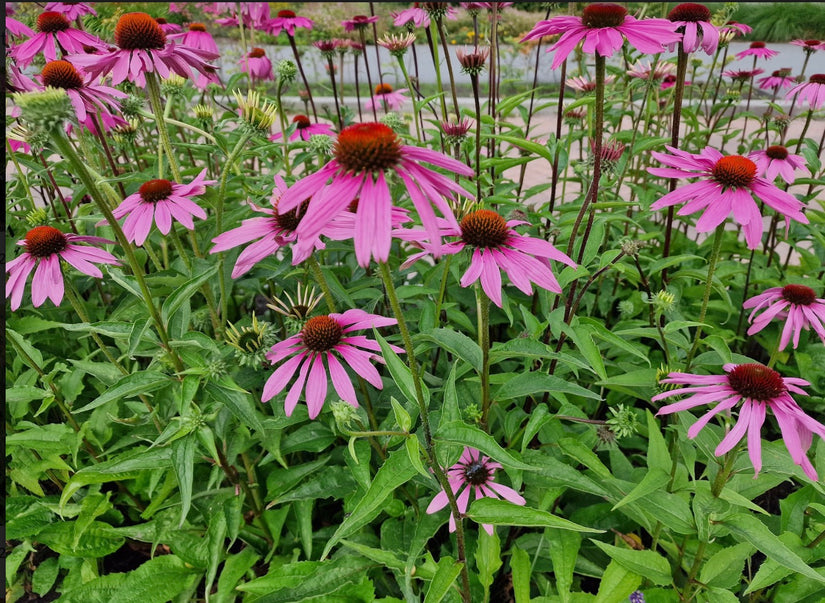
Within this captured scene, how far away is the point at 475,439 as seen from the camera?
61 cm

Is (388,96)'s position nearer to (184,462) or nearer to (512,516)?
(184,462)

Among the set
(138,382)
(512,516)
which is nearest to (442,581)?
(512,516)

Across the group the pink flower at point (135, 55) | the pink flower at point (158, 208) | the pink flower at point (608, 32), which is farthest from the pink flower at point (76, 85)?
the pink flower at point (608, 32)

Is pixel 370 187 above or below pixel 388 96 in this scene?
above

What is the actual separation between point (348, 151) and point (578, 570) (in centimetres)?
84

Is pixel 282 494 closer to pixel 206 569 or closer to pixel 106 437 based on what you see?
pixel 206 569

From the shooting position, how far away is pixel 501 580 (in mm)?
1048

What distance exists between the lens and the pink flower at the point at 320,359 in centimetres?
76

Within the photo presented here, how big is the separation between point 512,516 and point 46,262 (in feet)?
2.76

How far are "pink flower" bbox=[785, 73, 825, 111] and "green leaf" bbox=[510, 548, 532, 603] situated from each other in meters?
1.38

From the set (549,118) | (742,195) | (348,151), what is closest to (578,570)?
(742,195)

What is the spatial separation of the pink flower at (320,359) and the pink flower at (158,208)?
24 cm

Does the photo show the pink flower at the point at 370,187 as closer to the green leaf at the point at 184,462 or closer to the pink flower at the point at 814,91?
the green leaf at the point at 184,462

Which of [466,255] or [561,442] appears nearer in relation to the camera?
[466,255]
